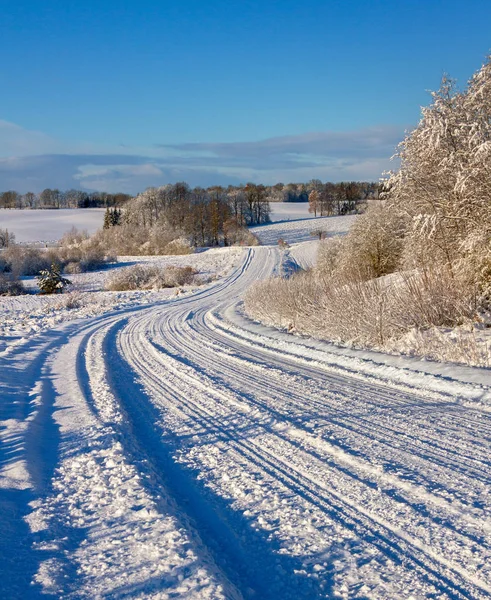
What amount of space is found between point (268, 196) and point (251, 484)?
140 meters

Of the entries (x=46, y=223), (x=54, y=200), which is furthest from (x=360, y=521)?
(x=54, y=200)

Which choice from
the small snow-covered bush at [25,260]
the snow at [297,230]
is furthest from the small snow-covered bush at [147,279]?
the snow at [297,230]

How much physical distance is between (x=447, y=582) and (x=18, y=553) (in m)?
2.49

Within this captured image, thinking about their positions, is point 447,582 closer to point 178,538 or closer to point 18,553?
point 178,538

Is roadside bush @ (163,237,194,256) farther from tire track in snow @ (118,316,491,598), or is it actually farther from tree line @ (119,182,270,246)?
tire track in snow @ (118,316,491,598)

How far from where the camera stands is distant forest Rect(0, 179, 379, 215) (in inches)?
4294

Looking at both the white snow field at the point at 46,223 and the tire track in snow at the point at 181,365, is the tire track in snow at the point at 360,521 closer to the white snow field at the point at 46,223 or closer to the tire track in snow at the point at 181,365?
the tire track in snow at the point at 181,365

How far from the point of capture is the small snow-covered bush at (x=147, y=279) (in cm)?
4009

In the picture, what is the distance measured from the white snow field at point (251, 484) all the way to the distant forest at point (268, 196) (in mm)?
96667

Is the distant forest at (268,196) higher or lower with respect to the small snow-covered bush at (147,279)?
higher

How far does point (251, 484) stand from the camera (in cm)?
419

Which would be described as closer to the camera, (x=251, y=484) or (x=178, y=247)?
(x=251, y=484)

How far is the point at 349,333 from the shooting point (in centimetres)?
1111

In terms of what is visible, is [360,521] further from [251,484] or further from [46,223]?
[46,223]
